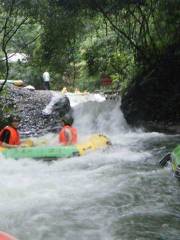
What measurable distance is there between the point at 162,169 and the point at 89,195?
2.13 m

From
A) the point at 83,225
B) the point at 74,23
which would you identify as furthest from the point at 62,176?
the point at 74,23

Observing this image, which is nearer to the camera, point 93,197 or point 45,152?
point 93,197

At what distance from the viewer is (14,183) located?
8.12 meters

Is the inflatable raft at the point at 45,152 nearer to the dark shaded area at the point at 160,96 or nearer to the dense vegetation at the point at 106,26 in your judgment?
the dense vegetation at the point at 106,26

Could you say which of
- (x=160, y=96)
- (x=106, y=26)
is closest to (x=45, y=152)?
(x=160, y=96)

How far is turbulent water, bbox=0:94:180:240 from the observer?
599 cm

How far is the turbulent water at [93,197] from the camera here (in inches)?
236

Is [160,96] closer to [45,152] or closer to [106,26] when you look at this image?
[106,26]

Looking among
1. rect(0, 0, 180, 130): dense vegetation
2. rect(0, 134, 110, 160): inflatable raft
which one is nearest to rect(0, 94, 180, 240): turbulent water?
rect(0, 134, 110, 160): inflatable raft

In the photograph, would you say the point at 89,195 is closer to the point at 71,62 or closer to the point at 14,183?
the point at 14,183

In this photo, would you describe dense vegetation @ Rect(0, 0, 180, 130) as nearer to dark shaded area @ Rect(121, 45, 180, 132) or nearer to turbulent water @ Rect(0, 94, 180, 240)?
dark shaded area @ Rect(121, 45, 180, 132)

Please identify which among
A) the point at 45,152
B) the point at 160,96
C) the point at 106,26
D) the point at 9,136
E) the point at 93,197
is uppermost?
the point at 106,26

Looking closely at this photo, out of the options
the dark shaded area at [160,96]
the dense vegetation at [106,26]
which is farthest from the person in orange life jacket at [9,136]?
the dark shaded area at [160,96]

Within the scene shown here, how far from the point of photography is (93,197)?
7.29 m
